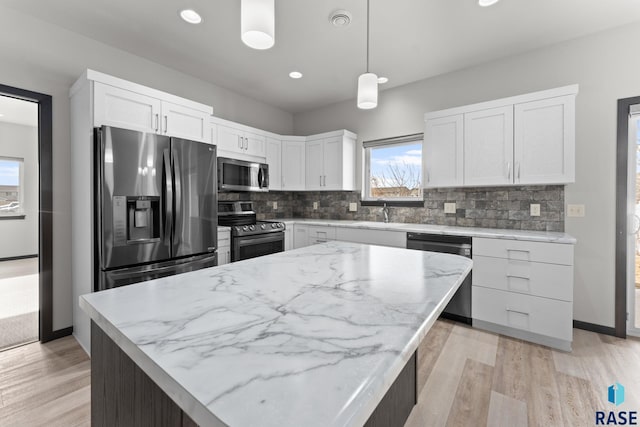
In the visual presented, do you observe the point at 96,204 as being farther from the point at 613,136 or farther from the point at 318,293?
the point at 613,136

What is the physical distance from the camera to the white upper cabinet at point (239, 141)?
11.1 feet

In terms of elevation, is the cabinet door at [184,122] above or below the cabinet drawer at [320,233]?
above

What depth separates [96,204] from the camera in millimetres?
2180

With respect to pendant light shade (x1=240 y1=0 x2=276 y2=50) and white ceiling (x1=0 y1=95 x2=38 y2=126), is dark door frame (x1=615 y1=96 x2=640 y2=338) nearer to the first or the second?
pendant light shade (x1=240 y1=0 x2=276 y2=50)

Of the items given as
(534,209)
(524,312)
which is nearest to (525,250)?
(524,312)

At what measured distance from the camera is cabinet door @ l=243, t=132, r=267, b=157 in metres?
3.69

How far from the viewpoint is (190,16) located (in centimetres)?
236

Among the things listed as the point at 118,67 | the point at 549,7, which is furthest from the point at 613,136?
the point at 118,67

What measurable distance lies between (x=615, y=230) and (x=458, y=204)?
130cm

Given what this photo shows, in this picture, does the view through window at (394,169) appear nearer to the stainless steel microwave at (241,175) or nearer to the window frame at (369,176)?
the window frame at (369,176)

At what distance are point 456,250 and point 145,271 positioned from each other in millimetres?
2720

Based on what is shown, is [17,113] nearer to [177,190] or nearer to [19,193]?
[19,193]

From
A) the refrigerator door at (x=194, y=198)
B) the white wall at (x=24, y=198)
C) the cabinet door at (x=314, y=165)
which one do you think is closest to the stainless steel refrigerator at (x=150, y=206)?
the refrigerator door at (x=194, y=198)

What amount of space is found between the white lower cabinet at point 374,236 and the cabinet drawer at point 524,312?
813 millimetres
